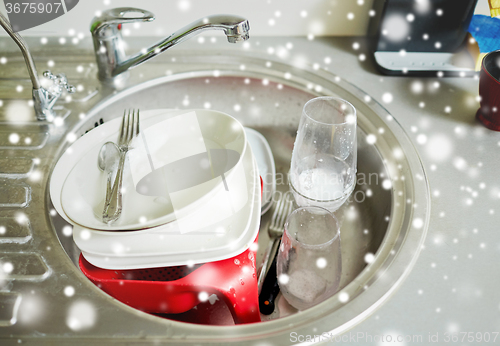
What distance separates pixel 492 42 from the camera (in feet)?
2.45

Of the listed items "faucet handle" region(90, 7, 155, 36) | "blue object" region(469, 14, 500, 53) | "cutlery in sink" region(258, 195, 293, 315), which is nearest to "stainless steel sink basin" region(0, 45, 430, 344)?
"cutlery in sink" region(258, 195, 293, 315)

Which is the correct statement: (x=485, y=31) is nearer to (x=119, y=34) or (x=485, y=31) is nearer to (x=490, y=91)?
(x=490, y=91)

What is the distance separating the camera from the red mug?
64cm

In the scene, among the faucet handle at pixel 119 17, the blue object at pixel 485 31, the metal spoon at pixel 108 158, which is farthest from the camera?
the blue object at pixel 485 31

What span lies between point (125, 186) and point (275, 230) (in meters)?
0.25

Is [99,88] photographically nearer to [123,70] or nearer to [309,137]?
[123,70]

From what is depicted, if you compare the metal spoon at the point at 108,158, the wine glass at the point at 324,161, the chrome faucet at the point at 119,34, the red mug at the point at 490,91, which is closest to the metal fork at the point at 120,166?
the metal spoon at the point at 108,158

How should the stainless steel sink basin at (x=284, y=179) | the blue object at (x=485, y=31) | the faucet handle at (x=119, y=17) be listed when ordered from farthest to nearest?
the blue object at (x=485, y=31), the faucet handle at (x=119, y=17), the stainless steel sink basin at (x=284, y=179)

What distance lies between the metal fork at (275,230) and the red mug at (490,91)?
0.37 meters

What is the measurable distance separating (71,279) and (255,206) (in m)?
0.24

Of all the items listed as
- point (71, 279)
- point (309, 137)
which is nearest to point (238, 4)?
point (309, 137)

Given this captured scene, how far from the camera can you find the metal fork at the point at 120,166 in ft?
1.58

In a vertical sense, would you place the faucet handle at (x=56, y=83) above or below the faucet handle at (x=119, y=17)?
below

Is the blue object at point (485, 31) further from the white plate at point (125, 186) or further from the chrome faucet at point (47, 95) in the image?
the chrome faucet at point (47, 95)
